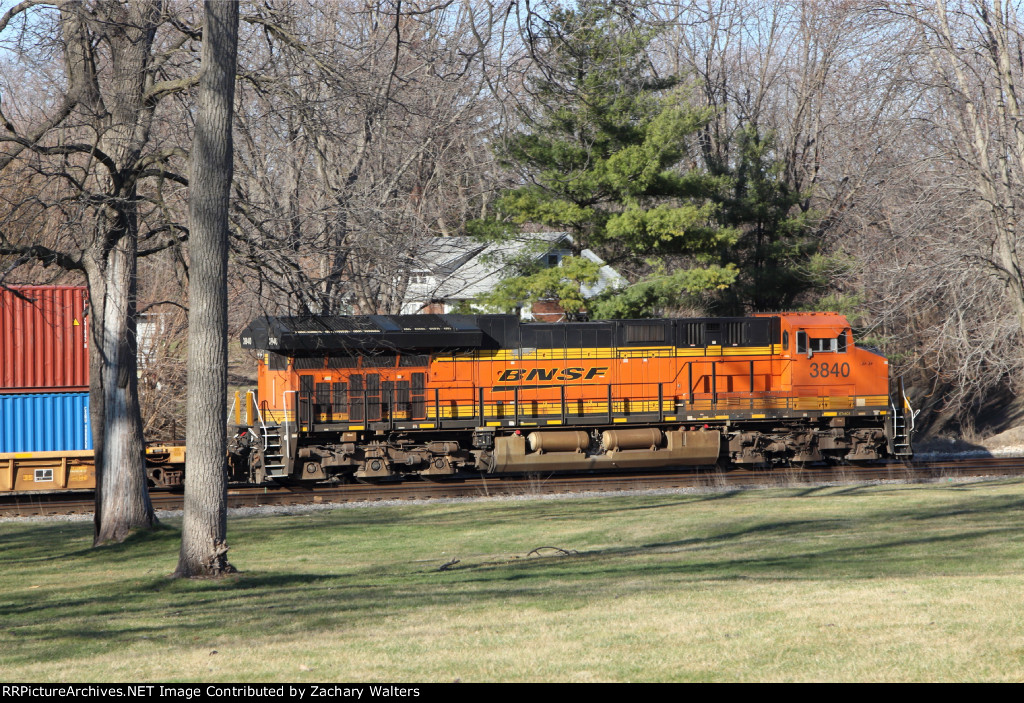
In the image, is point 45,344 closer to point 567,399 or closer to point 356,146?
point 356,146

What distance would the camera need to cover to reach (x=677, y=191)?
1004 inches

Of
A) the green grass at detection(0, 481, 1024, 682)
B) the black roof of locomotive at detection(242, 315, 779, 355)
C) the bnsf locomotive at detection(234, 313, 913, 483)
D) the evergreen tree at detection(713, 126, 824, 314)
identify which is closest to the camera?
the green grass at detection(0, 481, 1024, 682)

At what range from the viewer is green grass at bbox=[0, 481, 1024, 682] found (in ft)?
20.4

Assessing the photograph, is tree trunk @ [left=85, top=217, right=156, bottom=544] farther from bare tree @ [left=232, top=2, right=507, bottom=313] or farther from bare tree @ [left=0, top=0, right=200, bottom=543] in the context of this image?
bare tree @ [left=232, top=2, right=507, bottom=313]

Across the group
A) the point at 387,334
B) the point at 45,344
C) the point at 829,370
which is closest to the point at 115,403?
the point at 45,344

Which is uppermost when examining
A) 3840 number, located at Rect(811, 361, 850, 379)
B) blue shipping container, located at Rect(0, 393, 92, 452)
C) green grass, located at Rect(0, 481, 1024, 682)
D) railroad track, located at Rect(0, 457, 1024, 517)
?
3840 number, located at Rect(811, 361, 850, 379)

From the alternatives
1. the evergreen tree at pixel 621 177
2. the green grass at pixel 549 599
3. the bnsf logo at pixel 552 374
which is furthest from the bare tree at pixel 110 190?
the evergreen tree at pixel 621 177

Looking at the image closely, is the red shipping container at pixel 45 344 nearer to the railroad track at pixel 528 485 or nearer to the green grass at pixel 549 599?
the railroad track at pixel 528 485

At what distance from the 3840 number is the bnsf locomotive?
0.08 ft

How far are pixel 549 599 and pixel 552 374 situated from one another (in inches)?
Result: 489

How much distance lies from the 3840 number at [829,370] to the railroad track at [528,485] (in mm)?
2172

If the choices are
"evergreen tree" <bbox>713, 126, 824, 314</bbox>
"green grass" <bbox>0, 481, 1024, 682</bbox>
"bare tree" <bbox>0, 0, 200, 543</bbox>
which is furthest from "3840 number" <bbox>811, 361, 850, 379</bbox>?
"bare tree" <bbox>0, 0, 200, 543</bbox>

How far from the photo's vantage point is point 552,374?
2094cm

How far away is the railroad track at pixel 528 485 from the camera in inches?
711
